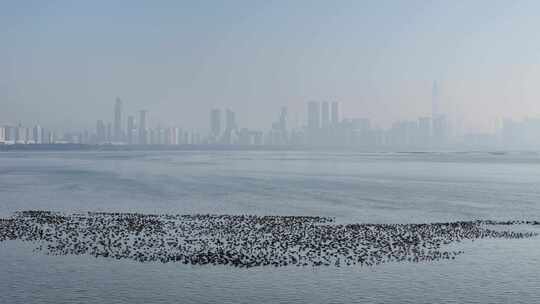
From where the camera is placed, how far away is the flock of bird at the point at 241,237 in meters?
41.5

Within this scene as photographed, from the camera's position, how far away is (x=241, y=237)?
49.1 metres

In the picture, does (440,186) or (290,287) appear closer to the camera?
(290,287)

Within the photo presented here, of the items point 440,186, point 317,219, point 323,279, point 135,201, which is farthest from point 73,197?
point 440,186

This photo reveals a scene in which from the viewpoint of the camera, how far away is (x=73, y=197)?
84938 millimetres

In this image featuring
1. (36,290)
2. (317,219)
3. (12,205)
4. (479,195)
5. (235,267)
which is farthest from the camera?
(479,195)

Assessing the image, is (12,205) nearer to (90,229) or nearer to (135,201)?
(135,201)

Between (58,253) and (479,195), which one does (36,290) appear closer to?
(58,253)

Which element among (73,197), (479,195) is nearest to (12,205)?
(73,197)

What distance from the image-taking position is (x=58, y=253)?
4253 centimetres

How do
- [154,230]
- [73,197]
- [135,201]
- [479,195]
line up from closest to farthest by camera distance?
[154,230] < [135,201] < [73,197] < [479,195]

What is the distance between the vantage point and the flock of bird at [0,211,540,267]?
41.5 meters

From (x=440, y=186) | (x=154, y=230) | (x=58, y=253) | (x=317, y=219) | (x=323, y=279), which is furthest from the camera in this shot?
(x=440, y=186)

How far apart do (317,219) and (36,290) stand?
113 ft

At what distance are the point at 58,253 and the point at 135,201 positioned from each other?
3734cm
